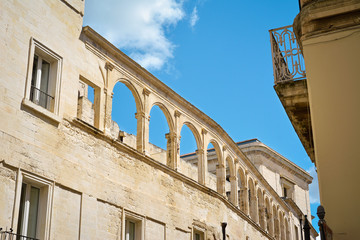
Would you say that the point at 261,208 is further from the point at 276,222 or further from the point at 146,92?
the point at 146,92

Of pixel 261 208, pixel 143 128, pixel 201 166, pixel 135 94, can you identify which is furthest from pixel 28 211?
pixel 261 208

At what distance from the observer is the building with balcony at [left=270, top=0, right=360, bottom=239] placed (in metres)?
7.69

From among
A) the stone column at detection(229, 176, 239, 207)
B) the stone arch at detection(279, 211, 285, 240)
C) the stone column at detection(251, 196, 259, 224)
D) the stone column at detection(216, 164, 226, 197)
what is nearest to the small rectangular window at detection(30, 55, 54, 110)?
the stone column at detection(216, 164, 226, 197)

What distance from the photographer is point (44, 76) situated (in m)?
12.8

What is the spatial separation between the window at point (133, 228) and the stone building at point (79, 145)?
26 millimetres

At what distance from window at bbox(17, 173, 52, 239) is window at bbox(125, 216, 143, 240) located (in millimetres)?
3156

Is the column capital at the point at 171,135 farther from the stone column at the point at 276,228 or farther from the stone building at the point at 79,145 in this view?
the stone column at the point at 276,228

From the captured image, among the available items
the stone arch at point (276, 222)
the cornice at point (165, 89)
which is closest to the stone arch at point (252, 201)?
the cornice at point (165, 89)

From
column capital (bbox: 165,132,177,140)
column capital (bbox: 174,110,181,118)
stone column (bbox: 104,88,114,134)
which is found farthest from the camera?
column capital (bbox: 174,110,181,118)

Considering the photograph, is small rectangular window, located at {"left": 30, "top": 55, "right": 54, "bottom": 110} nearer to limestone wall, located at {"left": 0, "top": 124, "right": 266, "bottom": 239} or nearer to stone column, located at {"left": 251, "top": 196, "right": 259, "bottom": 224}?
limestone wall, located at {"left": 0, "top": 124, "right": 266, "bottom": 239}

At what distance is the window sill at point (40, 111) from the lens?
38.0 ft

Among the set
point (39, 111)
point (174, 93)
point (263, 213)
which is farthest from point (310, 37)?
point (263, 213)

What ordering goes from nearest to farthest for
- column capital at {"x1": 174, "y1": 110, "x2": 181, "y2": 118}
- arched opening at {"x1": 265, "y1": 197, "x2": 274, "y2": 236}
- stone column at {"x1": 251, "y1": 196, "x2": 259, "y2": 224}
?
column capital at {"x1": 174, "y1": 110, "x2": 181, "y2": 118} < stone column at {"x1": 251, "y1": 196, "x2": 259, "y2": 224} < arched opening at {"x1": 265, "y1": 197, "x2": 274, "y2": 236}

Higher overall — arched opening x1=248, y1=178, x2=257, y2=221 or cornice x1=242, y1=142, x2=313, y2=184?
cornice x1=242, y1=142, x2=313, y2=184
